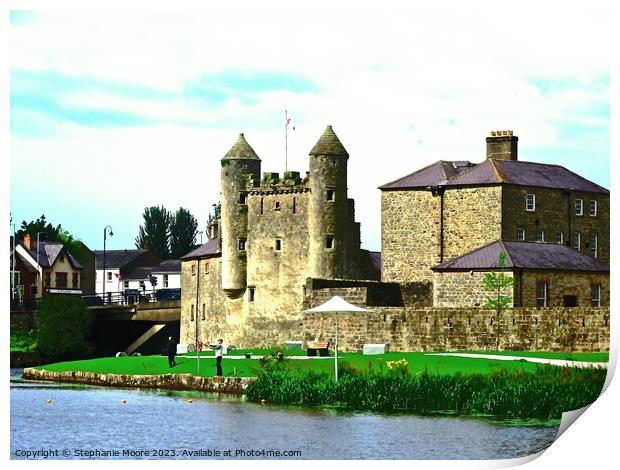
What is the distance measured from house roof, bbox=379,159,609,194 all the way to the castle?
4cm

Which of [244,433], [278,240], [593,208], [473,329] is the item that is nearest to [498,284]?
[473,329]

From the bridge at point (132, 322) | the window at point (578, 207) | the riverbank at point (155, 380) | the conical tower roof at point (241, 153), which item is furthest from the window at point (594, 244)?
→ the riverbank at point (155, 380)

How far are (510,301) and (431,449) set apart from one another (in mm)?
17455

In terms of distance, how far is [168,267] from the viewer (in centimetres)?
7100

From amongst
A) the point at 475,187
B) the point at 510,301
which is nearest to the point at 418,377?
the point at 510,301

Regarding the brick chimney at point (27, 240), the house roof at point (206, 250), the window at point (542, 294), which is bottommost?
the window at point (542, 294)

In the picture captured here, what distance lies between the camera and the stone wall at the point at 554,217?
4991 cm

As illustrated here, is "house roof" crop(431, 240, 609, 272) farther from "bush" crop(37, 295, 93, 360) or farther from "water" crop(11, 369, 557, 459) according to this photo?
"bush" crop(37, 295, 93, 360)

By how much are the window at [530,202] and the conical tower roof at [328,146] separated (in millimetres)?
6017

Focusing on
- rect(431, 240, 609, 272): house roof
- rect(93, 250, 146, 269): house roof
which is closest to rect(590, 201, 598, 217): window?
rect(431, 240, 609, 272): house roof

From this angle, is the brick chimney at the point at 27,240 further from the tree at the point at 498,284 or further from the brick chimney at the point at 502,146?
the brick chimney at the point at 502,146

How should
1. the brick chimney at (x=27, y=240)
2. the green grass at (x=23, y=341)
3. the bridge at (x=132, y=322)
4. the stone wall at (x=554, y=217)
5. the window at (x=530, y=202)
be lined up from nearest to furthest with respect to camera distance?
the brick chimney at (x=27, y=240) < the stone wall at (x=554, y=217) < the window at (x=530, y=202) < the green grass at (x=23, y=341) < the bridge at (x=132, y=322)

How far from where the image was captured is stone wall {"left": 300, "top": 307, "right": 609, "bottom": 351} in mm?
38250

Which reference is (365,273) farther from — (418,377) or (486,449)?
(486,449)
